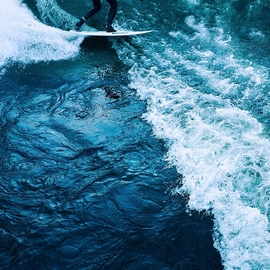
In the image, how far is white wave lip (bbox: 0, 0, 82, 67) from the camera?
9.29 metres

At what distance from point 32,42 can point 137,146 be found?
5045 millimetres

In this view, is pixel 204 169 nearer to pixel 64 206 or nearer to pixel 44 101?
pixel 64 206

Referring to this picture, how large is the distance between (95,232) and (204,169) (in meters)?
2.01

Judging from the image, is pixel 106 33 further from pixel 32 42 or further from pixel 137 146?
pixel 137 146

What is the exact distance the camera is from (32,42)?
9.70m

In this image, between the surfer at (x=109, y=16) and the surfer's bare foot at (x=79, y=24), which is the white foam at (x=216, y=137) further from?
the surfer's bare foot at (x=79, y=24)

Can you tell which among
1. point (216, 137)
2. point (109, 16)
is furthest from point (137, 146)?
point (109, 16)

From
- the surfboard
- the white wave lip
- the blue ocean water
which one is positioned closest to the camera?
the blue ocean water

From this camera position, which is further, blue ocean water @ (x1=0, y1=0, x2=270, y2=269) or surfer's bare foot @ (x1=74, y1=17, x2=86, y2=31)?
surfer's bare foot @ (x1=74, y1=17, x2=86, y2=31)

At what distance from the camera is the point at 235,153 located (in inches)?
237

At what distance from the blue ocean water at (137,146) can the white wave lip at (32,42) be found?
4 cm

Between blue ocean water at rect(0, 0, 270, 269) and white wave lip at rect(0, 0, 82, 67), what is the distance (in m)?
0.04

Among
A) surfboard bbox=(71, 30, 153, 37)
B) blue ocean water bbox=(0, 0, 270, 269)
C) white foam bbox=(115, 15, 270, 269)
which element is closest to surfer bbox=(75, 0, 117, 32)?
surfboard bbox=(71, 30, 153, 37)

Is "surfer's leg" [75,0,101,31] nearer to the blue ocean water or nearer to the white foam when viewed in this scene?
the blue ocean water
